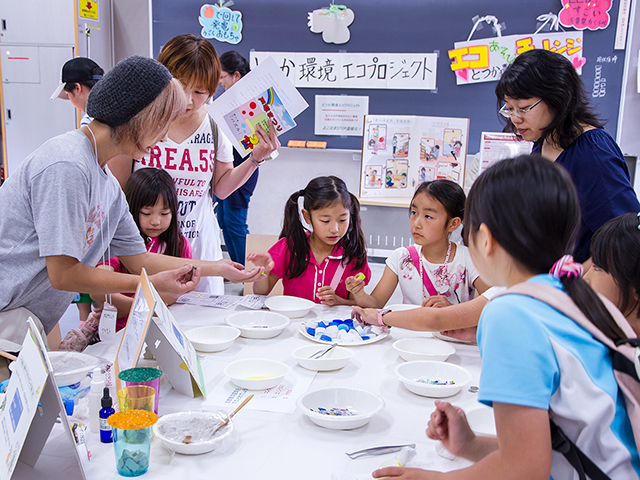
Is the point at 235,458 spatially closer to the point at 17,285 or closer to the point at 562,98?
the point at 17,285

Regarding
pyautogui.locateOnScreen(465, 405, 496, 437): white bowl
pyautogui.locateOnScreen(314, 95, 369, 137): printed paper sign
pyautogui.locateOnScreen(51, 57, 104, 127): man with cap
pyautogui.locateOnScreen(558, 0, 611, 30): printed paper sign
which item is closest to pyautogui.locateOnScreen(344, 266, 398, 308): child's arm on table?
pyautogui.locateOnScreen(465, 405, 496, 437): white bowl

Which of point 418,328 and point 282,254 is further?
point 282,254

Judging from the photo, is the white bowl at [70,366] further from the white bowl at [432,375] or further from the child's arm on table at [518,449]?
the child's arm on table at [518,449]

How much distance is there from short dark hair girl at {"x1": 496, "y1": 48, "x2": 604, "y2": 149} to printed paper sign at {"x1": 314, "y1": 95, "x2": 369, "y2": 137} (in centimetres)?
283

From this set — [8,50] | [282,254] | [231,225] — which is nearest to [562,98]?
[282,254]

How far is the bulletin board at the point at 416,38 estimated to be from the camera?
406cm

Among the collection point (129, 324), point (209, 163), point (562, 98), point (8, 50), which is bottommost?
point (129, 324)

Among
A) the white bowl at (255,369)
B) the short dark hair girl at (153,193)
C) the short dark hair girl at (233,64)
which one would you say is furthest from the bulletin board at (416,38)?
the white bowl at (255,369)

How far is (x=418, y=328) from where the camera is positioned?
1580 millimetres

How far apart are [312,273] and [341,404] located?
111 centimetres

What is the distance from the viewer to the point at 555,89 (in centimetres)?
164

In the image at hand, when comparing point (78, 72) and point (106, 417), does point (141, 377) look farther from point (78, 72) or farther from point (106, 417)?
point (78, 72)

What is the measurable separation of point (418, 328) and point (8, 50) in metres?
4.66

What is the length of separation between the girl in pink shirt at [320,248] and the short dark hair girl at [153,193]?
43 cm
